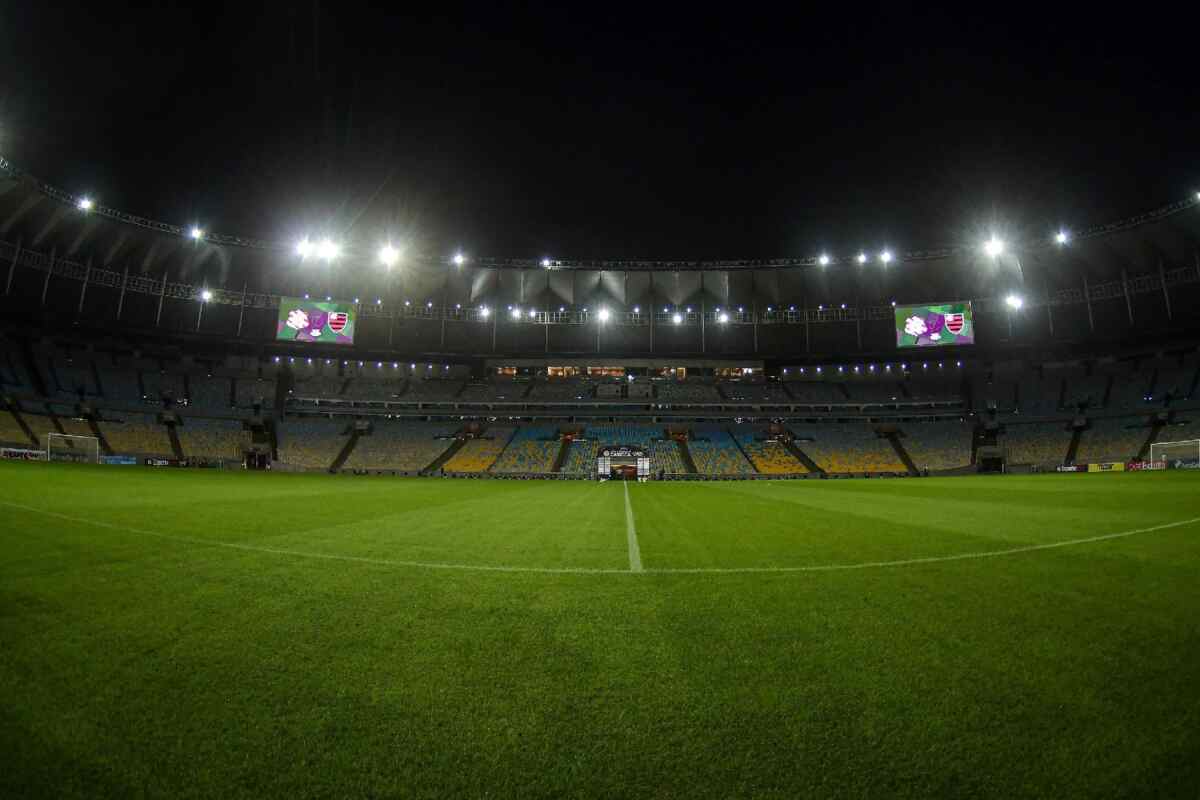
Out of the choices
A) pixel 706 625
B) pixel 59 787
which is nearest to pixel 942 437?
pixel 706 625

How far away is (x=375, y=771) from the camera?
1.93 meters

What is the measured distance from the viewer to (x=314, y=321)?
45.9 metres

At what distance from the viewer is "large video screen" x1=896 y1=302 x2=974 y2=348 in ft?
145

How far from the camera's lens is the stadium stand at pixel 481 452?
45.1 metres

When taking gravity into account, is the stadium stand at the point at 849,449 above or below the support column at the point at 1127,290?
below

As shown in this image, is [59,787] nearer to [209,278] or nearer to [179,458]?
[179,458]

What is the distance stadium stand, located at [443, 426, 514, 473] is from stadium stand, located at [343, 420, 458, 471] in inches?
86.9

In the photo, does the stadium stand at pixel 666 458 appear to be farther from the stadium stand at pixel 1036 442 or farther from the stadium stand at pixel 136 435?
the stadium stand at pixel 136 435

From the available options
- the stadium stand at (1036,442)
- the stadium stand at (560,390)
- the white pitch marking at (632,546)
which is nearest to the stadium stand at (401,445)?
the stadium stand at (560,390)

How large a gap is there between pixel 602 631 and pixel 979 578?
3986 mm

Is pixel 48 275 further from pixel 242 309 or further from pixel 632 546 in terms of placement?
pixel 632 546

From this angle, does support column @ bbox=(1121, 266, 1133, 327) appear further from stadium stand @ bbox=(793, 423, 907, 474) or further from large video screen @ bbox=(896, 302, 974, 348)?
stadium stand @ bbox=(793, 423, 907, 474)

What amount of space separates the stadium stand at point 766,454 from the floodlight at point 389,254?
35.6 m

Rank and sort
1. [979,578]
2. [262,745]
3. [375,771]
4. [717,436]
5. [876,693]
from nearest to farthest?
1. [375,771]
2. [262,745]
3. [876,693]
4. [979,578]
5. [717,436]
